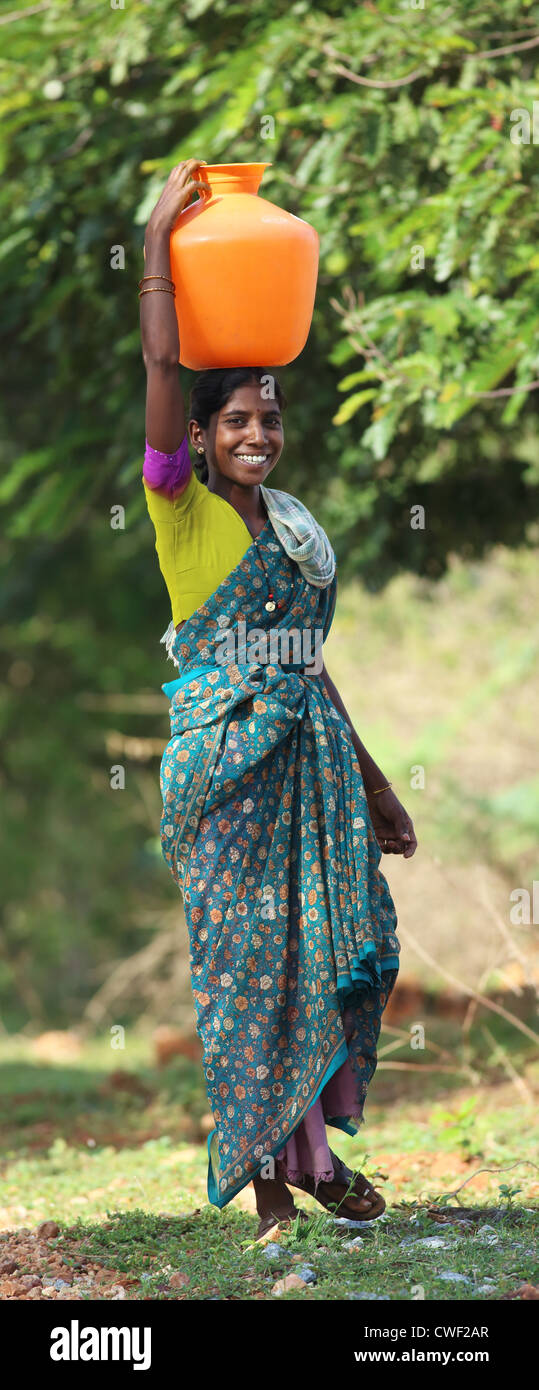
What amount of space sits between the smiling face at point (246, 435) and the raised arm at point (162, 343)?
0.19m

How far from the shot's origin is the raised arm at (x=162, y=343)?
3.52 meters

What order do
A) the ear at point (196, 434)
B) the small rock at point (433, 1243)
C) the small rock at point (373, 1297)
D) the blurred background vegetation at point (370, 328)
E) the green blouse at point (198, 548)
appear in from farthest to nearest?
the blurred background vegetation at point (370, 328)
the ear at point (196, 434)
the green blouse at point (198, 548)
the small rock at point (433, 1243)
the small rock at point (373, 1297)

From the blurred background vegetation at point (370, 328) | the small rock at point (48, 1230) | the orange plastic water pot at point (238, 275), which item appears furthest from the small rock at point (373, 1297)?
the blurred background vegetation at point (370, 328)

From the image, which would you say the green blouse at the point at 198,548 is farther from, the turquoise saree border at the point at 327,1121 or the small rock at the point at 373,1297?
the small rock at the point at 373,1297

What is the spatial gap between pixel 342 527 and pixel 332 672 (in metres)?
3.97

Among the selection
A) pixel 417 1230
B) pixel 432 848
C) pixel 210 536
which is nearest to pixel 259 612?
pixel 210 536

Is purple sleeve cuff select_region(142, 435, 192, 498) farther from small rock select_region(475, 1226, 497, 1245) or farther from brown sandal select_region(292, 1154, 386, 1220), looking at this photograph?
small rock select_region(475, 1226, 497, 1245)

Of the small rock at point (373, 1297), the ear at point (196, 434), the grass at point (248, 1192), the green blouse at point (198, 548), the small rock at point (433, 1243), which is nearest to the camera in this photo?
the small rock at point (373, 1297)

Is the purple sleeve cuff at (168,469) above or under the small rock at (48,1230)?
above

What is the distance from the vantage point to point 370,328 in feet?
19.5

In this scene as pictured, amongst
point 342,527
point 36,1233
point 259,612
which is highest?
point 259,612

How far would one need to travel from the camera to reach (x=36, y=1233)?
3902 millimetres

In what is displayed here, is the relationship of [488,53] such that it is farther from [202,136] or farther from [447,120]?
[202,136]

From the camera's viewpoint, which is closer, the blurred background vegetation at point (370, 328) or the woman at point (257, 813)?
the woman at point (257, 813)
